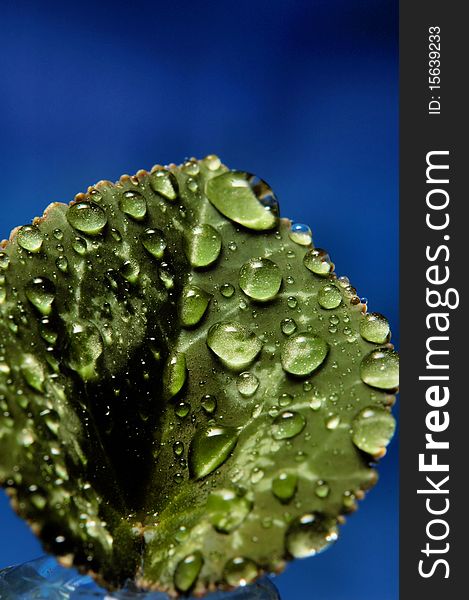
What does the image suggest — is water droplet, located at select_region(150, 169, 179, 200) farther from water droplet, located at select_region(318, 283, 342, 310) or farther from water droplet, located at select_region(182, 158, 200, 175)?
water droplet, located at select_region(318, 283, 342, 310)

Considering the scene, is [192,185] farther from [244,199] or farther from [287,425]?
[287,425]

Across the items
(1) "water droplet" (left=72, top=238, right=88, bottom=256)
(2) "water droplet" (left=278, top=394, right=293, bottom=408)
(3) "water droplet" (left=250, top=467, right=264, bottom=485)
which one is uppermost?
(1) "water droplet" (left=72, top=238, right=88, bottom=256)

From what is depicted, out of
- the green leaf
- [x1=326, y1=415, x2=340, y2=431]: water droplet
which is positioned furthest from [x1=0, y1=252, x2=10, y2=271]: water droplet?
[x1=326, y1=415, x2=340, y2=431]: water droplet

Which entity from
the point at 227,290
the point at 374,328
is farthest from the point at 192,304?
the point at 374,328

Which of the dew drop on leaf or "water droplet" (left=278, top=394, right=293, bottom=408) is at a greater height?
the dew drop on leaf

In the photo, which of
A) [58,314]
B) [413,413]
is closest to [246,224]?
[58,314]
